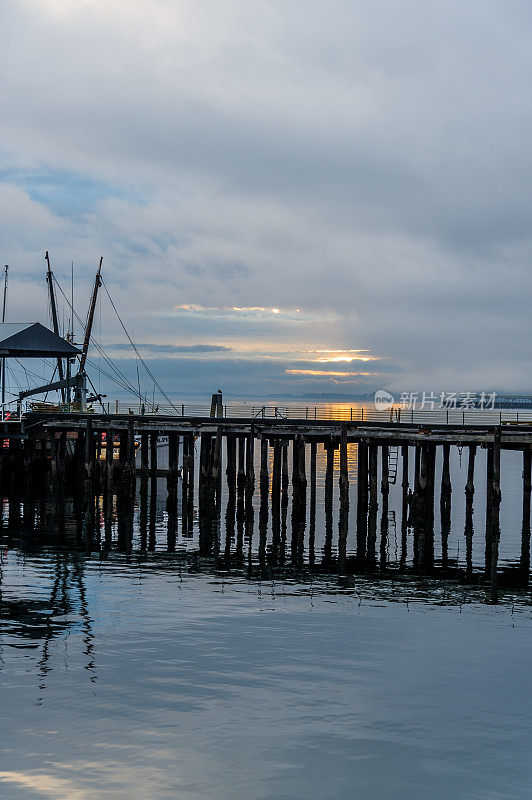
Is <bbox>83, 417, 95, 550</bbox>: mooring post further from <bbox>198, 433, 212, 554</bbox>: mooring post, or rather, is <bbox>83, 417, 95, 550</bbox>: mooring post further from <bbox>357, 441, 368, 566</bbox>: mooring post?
<bbox>357, 441, 368, 566</bbox>: mooring post

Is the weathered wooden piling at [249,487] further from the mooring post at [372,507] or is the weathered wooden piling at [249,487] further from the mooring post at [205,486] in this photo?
the mooring post at [372,507]

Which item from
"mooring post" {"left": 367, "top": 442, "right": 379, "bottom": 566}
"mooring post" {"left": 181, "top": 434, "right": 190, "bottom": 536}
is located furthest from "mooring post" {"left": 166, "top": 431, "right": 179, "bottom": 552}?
"mooring post" {"left": 367, "top": 442, "right": 379, "bottom": 566}

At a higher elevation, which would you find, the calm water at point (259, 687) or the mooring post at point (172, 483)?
the mooring post at point (172, 483)

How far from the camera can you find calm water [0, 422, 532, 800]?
15.6m

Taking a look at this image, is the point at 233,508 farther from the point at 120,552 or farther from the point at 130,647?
the point at 130,647

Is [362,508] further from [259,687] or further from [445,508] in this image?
[259,687]

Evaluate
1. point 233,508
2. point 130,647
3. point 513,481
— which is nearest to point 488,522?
point 233,508

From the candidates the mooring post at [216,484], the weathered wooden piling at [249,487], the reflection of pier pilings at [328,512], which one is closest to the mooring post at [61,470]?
the mooring post at [216,484]

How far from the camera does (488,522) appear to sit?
149 ft

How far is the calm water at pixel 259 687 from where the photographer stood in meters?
15.6

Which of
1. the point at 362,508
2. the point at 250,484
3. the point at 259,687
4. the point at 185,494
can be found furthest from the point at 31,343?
the point at 259,687

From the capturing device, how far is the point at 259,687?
65.4 feet

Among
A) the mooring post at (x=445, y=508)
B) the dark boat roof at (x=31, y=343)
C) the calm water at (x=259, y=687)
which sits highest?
the dark boat roof at (x=31, y=343)

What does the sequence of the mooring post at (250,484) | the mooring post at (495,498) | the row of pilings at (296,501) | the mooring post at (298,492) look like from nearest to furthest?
the mooring post at (495,498), the row of pilings at (296,501), the mooring post at (250,484), the mooring post at (298,492)
